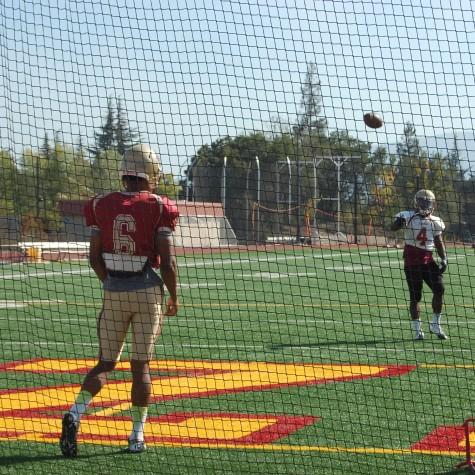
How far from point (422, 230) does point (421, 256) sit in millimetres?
318

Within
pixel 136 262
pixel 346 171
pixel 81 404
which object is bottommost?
pixel 81 404

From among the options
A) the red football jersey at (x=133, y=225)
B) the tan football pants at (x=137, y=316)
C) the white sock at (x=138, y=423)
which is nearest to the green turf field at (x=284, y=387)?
the white sock at (x=138, y=423)

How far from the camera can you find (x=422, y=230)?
1346 cm

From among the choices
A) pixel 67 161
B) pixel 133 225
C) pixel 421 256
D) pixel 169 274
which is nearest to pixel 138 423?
pixel 169 274

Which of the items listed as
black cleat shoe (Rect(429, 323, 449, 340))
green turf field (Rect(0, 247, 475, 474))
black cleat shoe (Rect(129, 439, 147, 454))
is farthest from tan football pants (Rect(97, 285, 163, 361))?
black cleat shoe (Rect(429, 323, 449, 340))

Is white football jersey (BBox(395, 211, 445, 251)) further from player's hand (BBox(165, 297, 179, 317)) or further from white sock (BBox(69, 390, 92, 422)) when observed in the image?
white sock (BBox(69, 390, 92, 422))

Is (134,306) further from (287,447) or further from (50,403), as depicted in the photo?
(50,403)

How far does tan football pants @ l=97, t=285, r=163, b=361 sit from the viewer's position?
7277 mm

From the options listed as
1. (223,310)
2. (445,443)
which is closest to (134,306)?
(445,443)

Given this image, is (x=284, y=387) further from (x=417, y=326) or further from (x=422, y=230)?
A: (x=422, y=230)

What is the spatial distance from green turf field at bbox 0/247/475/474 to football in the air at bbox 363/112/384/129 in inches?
85.4

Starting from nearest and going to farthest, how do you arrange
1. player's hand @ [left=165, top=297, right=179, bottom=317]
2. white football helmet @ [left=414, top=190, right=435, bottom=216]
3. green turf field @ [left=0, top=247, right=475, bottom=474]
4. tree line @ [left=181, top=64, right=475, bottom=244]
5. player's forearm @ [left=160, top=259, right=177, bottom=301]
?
green turf field @ [left=0, top=247, right=475, bottom=474] → player's forearm @ [left=160, top=259, right=177, bottom=301] → player's hand @ [left=165, top=297, right=179, bottom=317] → tree line @ [left=181, top=64, right=475, bottom=244] → white football helmet @ [left=414, top=190, right=435, bottom=216]

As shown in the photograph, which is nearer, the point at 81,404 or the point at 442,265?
the point at 81,404

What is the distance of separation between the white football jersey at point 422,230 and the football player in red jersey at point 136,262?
6454mm
